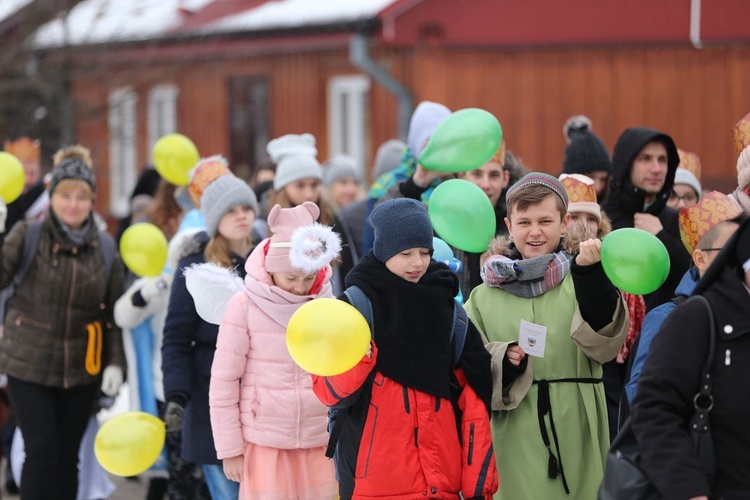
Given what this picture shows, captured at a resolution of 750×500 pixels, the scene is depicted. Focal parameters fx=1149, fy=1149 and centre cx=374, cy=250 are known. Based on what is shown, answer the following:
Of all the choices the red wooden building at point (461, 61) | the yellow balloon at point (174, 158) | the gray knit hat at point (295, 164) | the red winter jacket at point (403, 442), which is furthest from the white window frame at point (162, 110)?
the red winter jacket at point (403, 442)

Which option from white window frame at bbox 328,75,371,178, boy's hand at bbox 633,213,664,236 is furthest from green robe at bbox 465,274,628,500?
white window frame at bbox 328,75,371,178

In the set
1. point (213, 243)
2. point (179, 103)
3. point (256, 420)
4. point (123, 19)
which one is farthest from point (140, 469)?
point (179, 103)

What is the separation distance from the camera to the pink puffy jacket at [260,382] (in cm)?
488

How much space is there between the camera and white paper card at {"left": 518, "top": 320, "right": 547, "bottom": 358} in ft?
14.5

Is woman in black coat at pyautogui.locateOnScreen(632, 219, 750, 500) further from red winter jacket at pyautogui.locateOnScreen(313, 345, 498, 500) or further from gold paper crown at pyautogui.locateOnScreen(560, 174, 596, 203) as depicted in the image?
gold paper crown at pyautogui.locateOnScreen(560, 174, 596, 203)

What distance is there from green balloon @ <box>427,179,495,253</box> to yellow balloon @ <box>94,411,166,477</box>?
168 cm

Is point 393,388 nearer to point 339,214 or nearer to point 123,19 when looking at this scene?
point 339,214

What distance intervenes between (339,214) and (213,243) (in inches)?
71.3

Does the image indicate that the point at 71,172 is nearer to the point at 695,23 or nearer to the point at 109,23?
the point at 695,23

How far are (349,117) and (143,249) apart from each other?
1142 centimetres

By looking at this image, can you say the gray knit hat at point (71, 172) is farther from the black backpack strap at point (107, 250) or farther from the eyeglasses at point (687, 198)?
the eyeglasses at point (687, 198)

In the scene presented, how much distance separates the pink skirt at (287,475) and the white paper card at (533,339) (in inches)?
44.2

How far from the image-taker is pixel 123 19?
17.2 m

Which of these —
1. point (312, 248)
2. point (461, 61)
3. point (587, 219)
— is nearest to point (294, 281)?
point (312, 248)
